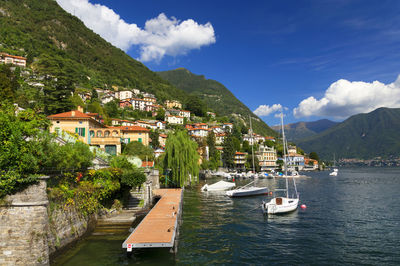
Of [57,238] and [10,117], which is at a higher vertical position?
[10,117]

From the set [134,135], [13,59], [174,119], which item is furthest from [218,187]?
[13,59]

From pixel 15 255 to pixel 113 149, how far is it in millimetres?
32205

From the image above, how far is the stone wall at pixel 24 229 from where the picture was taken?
399 inches

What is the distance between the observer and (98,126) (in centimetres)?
4675

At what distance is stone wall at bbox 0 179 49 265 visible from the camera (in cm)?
1012

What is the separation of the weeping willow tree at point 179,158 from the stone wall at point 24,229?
25341 millimetres

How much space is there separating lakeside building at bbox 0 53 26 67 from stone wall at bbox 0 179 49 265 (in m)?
105

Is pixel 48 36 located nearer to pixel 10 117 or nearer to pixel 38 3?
pixel 38 3

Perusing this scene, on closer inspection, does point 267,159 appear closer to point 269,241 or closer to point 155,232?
point 269,241

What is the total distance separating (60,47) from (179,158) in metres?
151

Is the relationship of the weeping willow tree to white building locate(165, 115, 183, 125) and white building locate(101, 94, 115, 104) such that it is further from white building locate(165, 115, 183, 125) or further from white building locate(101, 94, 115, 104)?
white building locate(165, 115, 183, 125)

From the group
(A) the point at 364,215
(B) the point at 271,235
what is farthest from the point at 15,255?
(A) the point at 364,215

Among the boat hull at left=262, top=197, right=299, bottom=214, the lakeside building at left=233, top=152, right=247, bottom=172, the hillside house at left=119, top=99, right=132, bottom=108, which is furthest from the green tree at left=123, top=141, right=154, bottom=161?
the hillside house at left=119, top=99, right=132, bottom=108

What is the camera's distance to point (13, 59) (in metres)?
94.8
